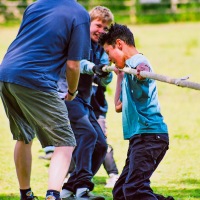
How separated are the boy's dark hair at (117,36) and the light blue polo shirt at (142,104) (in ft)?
0.61

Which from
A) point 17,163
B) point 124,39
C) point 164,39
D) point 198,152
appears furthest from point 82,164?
point 164,39

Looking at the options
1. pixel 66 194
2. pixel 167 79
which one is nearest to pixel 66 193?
pixel 66 194

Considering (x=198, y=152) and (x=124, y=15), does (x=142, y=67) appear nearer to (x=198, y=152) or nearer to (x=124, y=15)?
(x=198, y=152)

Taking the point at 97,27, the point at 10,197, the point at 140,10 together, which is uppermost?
the point at 97,27

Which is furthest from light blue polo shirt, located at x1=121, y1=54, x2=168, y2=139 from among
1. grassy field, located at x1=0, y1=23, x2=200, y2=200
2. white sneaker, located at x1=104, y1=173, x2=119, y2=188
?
white sneaker, located at x1=104, y1=173, x2=119, y2=188

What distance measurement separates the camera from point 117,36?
6.50 metres

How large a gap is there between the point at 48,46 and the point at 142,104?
0.83m

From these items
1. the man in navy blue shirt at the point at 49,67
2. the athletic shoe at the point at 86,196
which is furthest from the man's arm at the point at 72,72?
the athletic shoe at the point at 86,196

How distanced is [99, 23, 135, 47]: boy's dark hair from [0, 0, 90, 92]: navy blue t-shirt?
0.35 metres

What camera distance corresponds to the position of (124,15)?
1410 inches

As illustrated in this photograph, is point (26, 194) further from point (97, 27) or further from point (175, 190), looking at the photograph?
point (97, 27)

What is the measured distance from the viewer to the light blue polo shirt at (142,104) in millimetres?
6250

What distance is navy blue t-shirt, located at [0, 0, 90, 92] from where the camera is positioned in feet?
20.1

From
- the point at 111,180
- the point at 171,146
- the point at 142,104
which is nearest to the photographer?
the point at 142,104
